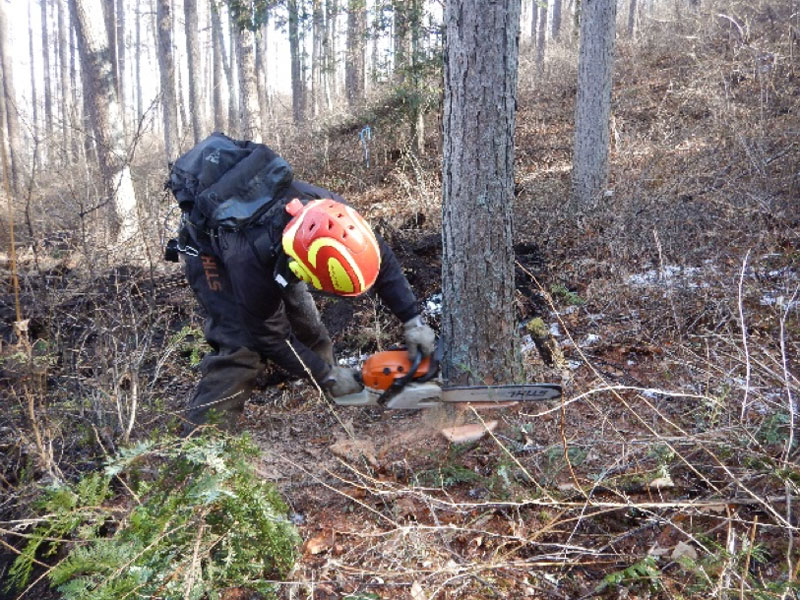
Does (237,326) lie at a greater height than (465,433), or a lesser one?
greater

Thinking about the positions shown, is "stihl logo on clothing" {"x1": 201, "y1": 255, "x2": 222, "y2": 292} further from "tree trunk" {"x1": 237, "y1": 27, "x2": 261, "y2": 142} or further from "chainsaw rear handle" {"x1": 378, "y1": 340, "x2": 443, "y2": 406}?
"tree trunk" {"x1": 237, "y1": 27, "x2": 261, "y2": 142}

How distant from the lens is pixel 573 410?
3.52 meters

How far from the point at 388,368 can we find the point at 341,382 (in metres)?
0.36

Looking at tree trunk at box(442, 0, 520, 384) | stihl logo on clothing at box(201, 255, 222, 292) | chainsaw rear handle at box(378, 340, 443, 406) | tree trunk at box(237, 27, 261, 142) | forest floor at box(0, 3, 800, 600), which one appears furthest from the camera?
tree trunk at box(237, 27, 261, 142)

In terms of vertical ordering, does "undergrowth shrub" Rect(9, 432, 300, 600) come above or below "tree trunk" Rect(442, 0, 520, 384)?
below

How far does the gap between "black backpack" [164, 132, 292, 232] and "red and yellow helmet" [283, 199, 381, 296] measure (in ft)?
1.22

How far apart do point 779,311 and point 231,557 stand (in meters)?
3.72

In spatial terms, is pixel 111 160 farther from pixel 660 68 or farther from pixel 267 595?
pixel 660 68

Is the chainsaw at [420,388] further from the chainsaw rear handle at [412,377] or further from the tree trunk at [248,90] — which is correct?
the tree trunk at [248,90]

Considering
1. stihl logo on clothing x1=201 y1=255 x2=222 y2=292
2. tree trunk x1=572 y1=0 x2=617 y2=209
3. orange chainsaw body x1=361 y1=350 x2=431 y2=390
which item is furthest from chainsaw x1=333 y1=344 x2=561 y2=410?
tree trunk x1=572 y1=0 x2=617 y2=209

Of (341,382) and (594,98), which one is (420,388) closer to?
(341,382)

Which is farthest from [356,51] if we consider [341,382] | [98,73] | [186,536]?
[186,536]

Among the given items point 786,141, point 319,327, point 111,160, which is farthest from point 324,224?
point 111,160

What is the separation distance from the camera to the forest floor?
83.8 inches
